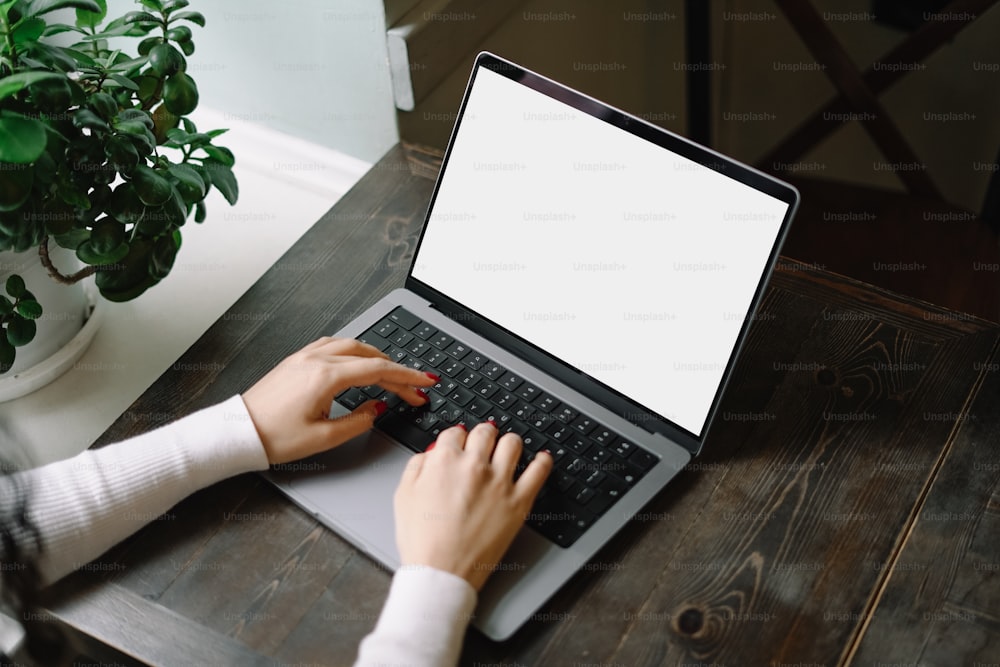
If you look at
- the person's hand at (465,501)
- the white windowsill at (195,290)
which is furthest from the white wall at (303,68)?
the person's hand at (465,501)

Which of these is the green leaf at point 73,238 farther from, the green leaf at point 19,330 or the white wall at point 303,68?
the white wall at point 303,68

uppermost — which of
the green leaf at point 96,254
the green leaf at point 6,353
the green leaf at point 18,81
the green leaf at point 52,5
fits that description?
the green leaf at point 52,5

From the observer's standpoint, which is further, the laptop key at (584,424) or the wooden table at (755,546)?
the laptop key at (584,424)

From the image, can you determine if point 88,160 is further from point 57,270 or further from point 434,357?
point 434,357

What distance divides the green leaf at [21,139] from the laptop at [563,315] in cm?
32

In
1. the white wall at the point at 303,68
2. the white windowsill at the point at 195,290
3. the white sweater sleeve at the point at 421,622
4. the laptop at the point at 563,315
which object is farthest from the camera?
the white wall at the point at 303,68

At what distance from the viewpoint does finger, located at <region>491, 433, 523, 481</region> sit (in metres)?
0.77

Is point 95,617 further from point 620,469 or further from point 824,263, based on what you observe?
point 824,263

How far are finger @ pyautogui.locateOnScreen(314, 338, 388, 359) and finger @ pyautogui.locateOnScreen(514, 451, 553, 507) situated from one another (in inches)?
7.0

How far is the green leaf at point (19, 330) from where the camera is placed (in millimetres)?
896

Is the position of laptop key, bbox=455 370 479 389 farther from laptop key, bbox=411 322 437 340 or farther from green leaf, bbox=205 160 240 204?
green leaf, bbox=205 160 240 204

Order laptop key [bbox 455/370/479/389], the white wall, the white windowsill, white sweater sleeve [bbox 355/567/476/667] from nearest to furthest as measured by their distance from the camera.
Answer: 1. white sweater sleeve [bbox 355/567/476/667]
2. laptop key [bbox 455/370/479/389]
3. the white windowsill
4. the white wall

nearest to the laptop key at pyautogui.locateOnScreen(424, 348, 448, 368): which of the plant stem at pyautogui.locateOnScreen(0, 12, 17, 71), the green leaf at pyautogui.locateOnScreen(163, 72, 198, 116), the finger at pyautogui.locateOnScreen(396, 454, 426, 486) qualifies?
the finger at pyautogui.locateOnScreen(396, 454, 426, 486)

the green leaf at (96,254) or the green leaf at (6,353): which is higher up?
the green leaf at (96,254)
